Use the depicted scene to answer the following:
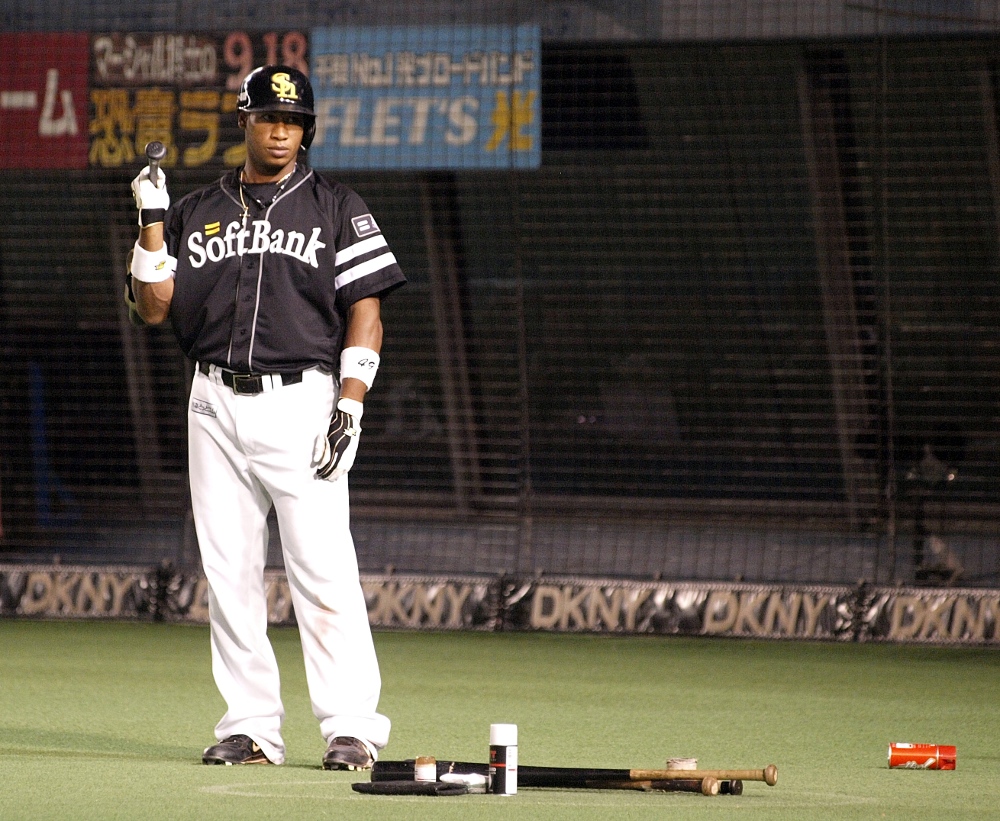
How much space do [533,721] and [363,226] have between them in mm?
→ 1884

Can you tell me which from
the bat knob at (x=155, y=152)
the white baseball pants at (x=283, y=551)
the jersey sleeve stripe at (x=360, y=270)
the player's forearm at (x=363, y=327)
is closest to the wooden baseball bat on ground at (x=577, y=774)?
the white baseball pants at (x=283, y=551)

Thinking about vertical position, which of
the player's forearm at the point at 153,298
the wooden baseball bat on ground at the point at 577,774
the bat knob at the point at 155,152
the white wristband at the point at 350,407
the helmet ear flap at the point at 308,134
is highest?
the helmet ear flap at the point at 308,134

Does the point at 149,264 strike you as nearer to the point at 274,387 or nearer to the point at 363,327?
the point at 274,387

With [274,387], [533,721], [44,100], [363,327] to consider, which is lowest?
[533,721]

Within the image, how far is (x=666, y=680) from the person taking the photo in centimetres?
677

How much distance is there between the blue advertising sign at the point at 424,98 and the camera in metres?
8.44

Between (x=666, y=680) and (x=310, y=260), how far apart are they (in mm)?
2958

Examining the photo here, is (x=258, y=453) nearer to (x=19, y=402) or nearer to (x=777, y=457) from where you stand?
(x=777, y=457)

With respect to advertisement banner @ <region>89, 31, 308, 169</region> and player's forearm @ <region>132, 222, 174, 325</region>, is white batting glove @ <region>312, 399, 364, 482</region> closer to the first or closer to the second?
player's forearm @ <region>132, 222, 174, 325</region>

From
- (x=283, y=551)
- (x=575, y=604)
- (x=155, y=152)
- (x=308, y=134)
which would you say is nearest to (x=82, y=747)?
(x=283, y=551)

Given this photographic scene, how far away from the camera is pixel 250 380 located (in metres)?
4.39

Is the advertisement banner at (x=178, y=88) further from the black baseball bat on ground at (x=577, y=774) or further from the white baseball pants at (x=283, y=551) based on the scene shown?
the black baseball bat on ground at (x=577, y=774)

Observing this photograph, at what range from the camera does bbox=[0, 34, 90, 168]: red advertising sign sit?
28.5 feet

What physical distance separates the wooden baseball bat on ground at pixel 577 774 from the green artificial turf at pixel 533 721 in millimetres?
51
